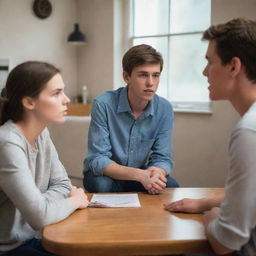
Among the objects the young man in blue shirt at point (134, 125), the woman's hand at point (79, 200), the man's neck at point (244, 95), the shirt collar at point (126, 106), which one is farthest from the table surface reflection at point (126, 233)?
the shirt collar at point (126, 106)

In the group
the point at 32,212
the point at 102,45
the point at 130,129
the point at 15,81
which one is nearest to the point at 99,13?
the point at 102,45

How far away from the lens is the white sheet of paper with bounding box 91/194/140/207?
4.54 feet

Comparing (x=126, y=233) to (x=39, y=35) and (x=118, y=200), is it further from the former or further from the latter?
(x=39, y=35)

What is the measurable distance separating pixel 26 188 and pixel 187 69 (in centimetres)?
301

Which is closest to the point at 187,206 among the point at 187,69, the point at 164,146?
the point at 164,146

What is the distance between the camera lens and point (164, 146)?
2148 millimetres

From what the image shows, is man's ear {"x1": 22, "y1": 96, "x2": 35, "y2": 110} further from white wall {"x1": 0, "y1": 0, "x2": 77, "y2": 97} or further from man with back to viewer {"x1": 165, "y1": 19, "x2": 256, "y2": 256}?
white wall {"x1": 0, "y1": 0, "x2": 77, "y2": 97}

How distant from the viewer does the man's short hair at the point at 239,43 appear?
3.51 ft

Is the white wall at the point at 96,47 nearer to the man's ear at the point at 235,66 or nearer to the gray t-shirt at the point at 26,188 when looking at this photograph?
the gray t-shirt at the point at 26,188

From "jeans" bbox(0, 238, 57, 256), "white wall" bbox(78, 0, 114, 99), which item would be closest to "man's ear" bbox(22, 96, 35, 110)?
"jeans" bbox(0, 238, 57, 256)

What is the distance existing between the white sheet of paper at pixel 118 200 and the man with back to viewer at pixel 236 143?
0.18 metres

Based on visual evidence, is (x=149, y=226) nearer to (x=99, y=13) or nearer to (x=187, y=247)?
(x=187, y=247)

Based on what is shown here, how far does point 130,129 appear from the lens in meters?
2.15

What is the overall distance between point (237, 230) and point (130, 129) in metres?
1.25
